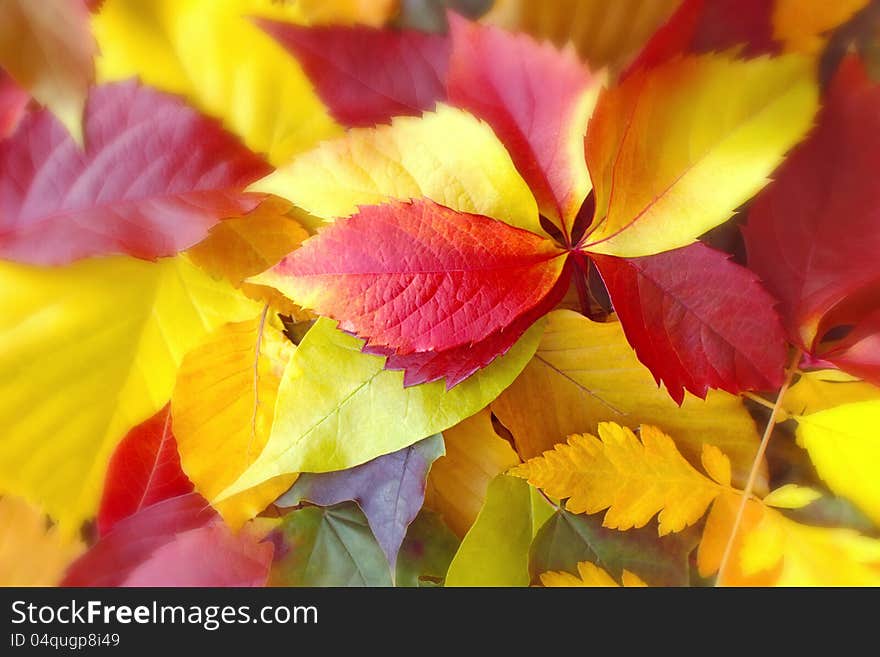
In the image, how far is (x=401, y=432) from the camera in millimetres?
250

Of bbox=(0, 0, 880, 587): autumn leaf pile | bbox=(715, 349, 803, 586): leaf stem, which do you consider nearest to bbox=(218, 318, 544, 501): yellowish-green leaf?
bbox=(0, 0, 880, 587): autumn leaf pile

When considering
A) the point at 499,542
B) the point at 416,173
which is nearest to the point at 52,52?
the point at 416,173

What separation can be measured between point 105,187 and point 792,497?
0.28 m

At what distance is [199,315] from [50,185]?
7 centimetres

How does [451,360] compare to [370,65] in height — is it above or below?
below

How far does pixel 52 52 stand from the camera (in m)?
0.25

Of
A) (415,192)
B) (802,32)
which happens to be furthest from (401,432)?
(802,32)

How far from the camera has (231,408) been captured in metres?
0.27

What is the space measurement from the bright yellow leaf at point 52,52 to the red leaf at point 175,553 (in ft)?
0.48

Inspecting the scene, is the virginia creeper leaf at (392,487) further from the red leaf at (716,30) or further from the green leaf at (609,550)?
the red leaf at (716,30)

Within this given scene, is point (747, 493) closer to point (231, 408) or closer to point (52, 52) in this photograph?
point (231, 408)

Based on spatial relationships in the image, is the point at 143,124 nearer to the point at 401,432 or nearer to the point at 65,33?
the point at 65,33

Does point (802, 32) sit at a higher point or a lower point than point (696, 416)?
higher

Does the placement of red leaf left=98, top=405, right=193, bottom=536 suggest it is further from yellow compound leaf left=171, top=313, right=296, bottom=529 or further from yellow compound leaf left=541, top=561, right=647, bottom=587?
yellow compound leaf left=541, top=561, right=647, bottom=587
